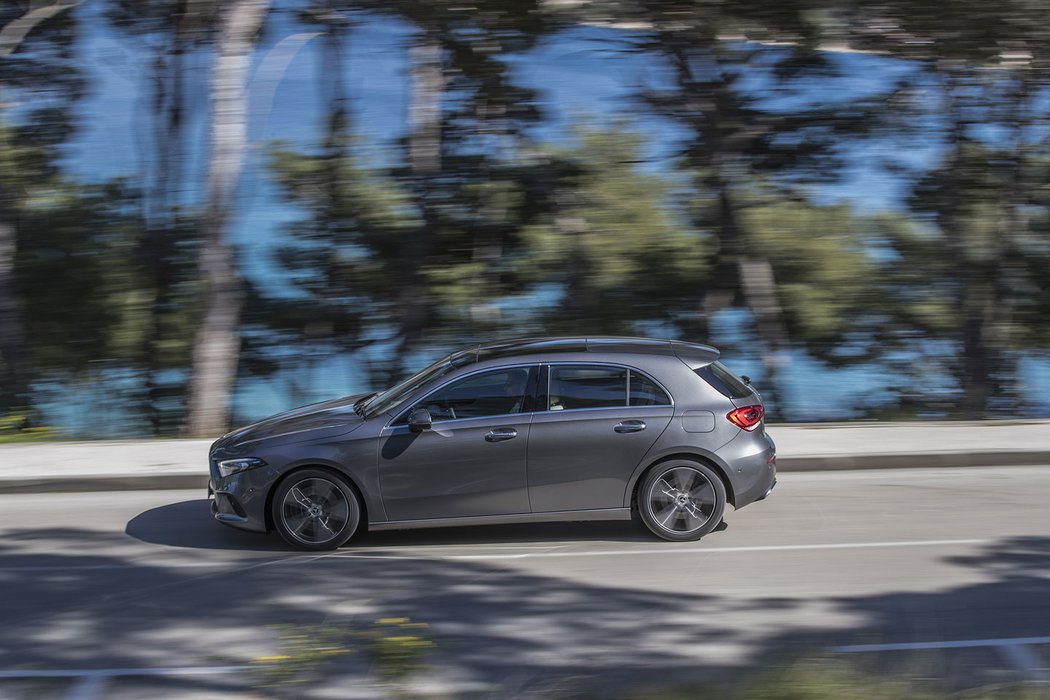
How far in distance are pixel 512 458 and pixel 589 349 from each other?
1.11 m

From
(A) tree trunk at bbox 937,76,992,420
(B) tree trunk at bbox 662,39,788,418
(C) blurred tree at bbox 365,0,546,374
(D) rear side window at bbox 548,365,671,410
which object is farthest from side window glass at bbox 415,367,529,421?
(A) tree trunk at bbox 937,76,992,420

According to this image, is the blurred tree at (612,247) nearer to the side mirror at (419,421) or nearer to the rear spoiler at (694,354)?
the rear spoiler at (694,354)

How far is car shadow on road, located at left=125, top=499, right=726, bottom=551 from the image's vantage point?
25.7 ft

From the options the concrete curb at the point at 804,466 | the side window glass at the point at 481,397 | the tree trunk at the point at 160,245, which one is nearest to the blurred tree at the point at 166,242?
the tree trunk at the point at 160,245

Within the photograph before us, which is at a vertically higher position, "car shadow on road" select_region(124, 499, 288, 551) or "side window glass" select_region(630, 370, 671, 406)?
"side window glass" select_region(630, 370, 671, 406)

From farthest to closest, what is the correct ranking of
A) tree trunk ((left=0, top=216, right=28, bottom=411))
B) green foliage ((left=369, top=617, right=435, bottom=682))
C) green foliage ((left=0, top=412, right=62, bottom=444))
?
tree trunk ((left=0, top=216, right=28, bottom=411)) < green foliage ((left=0, top=412, right=62, bottom=444)) < green foliage ((left=369, top=617, right=435, bottom=682))

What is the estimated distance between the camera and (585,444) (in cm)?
760

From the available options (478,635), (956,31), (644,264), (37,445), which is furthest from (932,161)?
(37,445)

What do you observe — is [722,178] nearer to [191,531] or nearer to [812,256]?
[812,256]

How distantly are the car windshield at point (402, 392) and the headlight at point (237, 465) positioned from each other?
868mm

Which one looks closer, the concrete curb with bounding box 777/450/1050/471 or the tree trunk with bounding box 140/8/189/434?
the concrete curb with bounding box 777/450/1050/471

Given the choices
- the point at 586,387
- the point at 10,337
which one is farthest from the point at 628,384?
the point at 10,337

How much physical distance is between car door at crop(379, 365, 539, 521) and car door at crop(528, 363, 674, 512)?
13cm

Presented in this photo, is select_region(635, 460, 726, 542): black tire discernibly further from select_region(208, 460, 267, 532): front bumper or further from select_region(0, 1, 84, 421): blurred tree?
select_region(0, 1, 84, 421): blurred tree
